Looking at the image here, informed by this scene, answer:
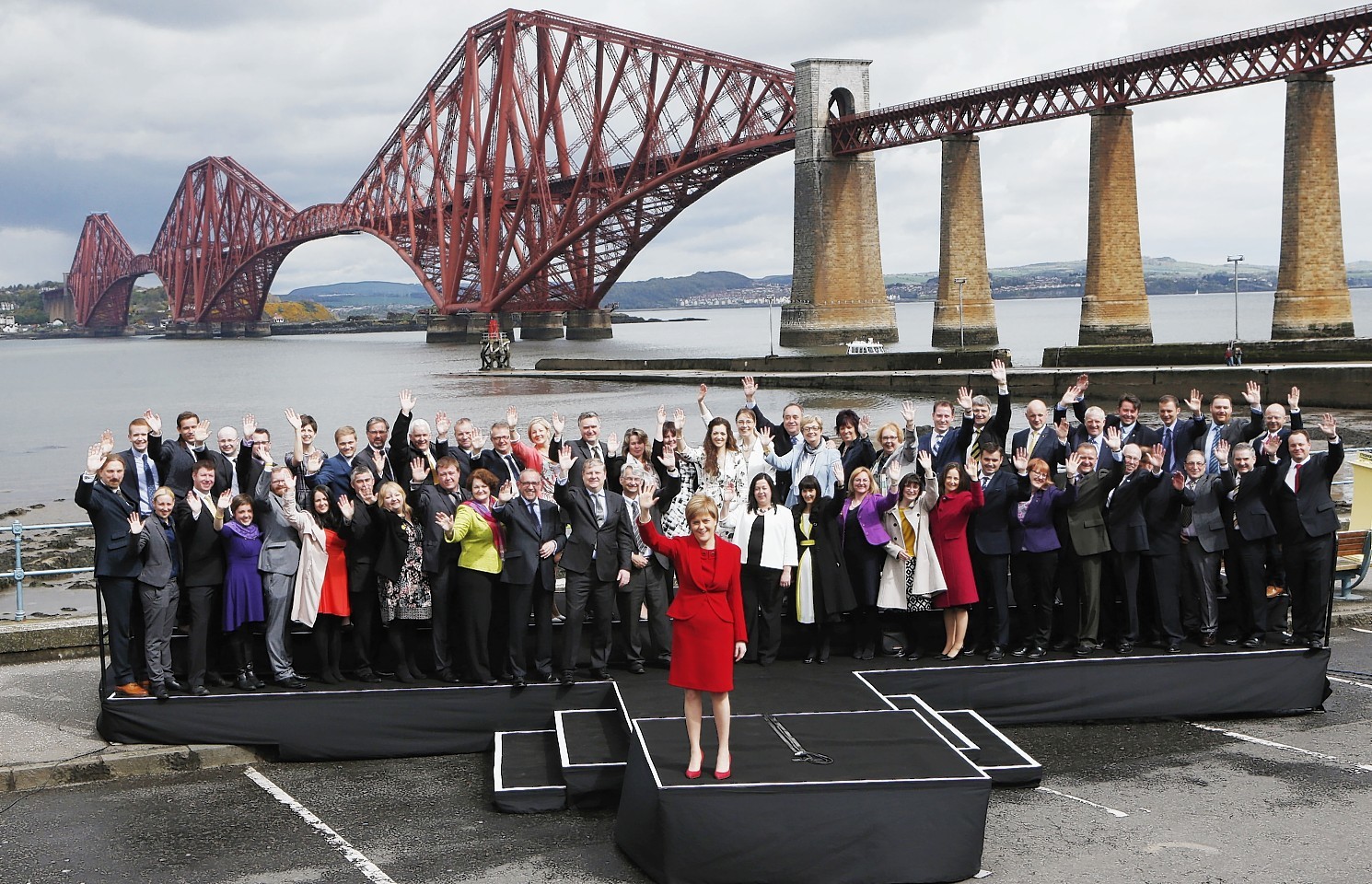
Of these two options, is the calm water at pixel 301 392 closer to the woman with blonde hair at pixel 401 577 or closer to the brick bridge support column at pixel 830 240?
the brick bridge support column at pixel 830 240

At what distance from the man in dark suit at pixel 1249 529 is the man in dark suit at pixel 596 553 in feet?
12.4

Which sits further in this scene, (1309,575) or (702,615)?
(1309,575)

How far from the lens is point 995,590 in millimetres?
8562

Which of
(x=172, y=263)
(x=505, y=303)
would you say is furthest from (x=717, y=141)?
(x=172, y=263)

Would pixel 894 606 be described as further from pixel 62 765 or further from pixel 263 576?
pixel 62 765

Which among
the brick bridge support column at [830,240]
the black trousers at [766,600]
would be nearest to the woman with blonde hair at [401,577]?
the black trousers at [766,600]

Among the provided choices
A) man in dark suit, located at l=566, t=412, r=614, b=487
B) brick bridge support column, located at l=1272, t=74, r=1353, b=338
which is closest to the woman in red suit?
man in dark suit, located at l=566, t=412, r=614, b=487

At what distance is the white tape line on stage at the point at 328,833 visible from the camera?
19.6 feet

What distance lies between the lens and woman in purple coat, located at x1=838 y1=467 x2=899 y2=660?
28.1 feet

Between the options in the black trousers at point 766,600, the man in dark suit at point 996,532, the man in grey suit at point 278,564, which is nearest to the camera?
the man in grey suit at point 278,564

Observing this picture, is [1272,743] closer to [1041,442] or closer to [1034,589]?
[1034,589]

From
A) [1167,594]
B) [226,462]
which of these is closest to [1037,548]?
[1167,594]

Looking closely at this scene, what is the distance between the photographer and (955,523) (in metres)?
8.47

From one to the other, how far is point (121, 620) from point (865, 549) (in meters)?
4.32
